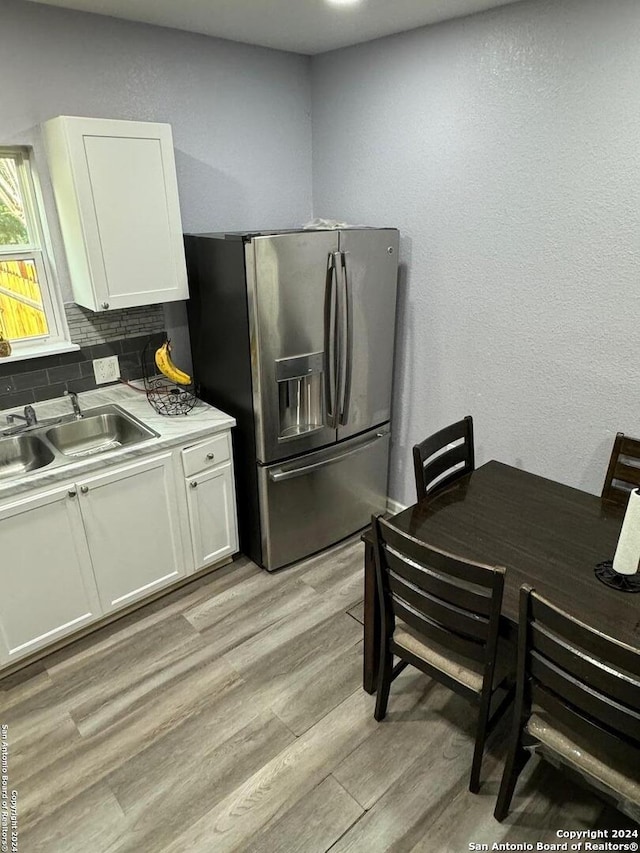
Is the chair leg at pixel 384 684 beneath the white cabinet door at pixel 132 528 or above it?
beneath

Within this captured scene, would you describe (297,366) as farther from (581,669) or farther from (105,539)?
(581,669)

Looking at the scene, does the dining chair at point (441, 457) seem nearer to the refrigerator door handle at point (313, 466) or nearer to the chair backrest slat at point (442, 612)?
the chair backrest slat at point (442, 612)

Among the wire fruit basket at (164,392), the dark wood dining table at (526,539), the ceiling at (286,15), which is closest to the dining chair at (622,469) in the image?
the dark wood dining table at (526,539)

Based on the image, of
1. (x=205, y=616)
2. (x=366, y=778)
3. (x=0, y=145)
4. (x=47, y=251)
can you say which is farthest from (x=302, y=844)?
(x=0, y=145)

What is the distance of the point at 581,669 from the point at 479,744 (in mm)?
609

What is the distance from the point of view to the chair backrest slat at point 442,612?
1.55 metres

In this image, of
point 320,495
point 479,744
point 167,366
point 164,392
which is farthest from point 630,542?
point 164,392

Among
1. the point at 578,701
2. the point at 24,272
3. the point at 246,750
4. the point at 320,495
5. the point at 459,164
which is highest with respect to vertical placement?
the point at 459,164

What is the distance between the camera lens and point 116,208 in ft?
7.53

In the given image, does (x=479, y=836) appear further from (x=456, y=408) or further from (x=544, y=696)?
(x=456, y=408)

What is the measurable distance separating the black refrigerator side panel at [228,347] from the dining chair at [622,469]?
5.10 ft

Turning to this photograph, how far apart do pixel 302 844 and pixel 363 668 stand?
651 millimetres

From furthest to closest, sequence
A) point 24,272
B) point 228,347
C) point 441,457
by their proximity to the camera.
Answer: point 228,347
point 24,272
point 441,457

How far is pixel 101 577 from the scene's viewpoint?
237 cm
